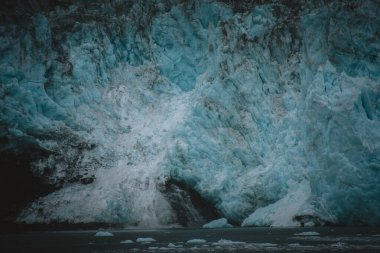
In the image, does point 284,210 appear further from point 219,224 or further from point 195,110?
point 195,110

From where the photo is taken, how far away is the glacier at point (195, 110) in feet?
110

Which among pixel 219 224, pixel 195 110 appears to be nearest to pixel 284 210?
pixel 219 224

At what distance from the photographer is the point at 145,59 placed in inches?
1941

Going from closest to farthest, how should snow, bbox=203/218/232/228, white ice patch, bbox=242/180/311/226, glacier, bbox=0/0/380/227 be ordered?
glacier, bbox=0/0/380/227 → white ice patch, bbox=242/180/311/226 → snow, bbox=203/218/232/228

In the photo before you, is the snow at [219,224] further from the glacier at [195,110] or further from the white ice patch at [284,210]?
the white ice patch at [284,210]

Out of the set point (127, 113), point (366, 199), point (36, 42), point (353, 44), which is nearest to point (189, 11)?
point (127, 113)

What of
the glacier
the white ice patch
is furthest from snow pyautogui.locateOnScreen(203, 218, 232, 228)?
the white ice patch

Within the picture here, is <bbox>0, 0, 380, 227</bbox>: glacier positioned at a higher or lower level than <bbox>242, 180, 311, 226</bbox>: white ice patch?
higher

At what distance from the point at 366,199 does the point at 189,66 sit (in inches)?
895

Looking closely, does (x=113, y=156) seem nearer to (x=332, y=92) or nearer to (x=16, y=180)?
(x=16, y=180)

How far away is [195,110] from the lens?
1651 inches

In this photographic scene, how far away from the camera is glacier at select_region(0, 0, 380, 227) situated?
33.6 m

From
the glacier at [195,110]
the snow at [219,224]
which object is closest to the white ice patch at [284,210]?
the glacier at [195,110]

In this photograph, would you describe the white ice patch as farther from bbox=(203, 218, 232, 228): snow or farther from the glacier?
bbox=(203, 218, 232, 228): snow
